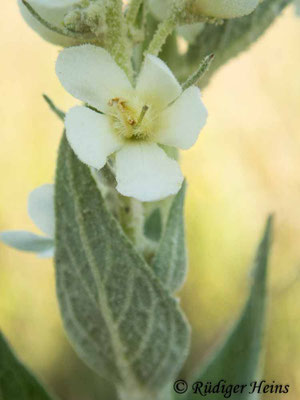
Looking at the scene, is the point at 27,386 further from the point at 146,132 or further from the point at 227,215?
the point at 227,215

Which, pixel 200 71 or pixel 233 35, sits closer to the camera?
pixel 200 71

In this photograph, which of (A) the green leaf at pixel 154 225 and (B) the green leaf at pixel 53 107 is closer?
(B) the green leaf at pixel 53 107

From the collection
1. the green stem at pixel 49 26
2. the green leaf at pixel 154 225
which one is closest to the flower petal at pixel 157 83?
the green stem at pixel 49 26

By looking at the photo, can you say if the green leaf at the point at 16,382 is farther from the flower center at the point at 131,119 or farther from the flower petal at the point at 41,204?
the flower center at the point at 131,119

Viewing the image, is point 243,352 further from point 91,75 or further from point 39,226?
point 91,75

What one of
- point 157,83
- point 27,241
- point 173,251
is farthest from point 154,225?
point 157,83

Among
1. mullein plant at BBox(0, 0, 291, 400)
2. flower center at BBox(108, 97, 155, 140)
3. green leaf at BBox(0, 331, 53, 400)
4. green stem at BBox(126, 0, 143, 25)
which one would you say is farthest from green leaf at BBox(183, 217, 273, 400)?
green stem at BBox(126, 0, 143, 25)

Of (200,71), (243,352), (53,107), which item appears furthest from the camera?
(243,352)
